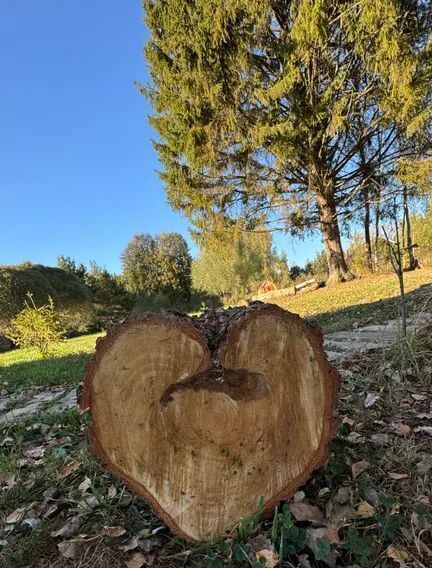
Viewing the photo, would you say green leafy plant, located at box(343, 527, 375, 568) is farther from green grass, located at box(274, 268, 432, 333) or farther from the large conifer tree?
the large conifer tree

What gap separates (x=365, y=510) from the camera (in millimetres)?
1143

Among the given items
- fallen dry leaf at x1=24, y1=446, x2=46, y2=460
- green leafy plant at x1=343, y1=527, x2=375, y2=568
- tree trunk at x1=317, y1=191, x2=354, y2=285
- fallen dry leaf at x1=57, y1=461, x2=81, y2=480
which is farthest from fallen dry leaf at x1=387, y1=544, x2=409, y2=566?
tree trunk at x1=317, y1=191, x2=354, y2=285

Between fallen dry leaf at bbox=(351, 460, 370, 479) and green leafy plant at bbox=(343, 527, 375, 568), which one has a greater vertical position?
fallen dry leaf at bbox=(351, 460, 370, 479)

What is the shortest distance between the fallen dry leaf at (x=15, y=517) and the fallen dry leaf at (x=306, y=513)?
0.92m

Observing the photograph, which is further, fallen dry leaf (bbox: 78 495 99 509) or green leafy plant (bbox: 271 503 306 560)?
fallen dry leaf (bbox: 78 495 99 509)

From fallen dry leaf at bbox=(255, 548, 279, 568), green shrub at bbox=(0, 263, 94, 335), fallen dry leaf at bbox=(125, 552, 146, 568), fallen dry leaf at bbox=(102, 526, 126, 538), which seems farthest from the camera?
green shrub at bbox=(0, 263, 94, 335)

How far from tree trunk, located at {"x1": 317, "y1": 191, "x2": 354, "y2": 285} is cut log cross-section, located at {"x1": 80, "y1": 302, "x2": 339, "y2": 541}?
9831 millimetres

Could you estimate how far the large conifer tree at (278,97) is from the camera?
26.8ft

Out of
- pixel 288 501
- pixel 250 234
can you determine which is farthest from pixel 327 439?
pixel 250 234

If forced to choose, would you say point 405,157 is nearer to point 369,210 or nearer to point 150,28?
point 369,210

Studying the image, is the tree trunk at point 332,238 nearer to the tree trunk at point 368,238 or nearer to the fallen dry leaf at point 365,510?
the tree trunk at point 368,238

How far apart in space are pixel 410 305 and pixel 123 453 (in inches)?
173

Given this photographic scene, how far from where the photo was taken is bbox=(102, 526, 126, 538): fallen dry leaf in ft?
3.90

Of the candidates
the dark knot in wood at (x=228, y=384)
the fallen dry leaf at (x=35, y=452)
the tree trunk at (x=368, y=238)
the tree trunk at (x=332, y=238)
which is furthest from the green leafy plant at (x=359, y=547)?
the tree trunk at (x=368, y=238)
